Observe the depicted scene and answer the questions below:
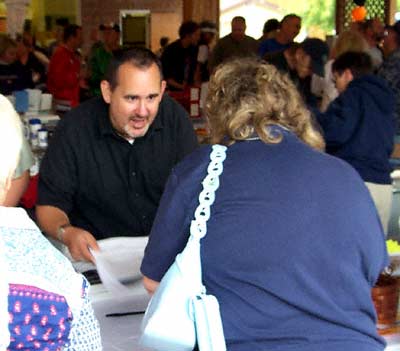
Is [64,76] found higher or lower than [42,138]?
lower

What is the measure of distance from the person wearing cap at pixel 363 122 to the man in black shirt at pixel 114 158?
5.58ft

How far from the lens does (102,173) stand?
3.15 m

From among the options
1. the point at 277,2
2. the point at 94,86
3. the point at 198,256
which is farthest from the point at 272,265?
the point at 277,2

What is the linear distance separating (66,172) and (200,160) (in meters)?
1.21

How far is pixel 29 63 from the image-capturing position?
943 cm

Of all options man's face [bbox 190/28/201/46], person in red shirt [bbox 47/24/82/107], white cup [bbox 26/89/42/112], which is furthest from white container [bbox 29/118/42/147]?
man's face [bbox 190/28/201/46]

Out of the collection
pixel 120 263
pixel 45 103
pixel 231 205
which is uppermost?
pixel 231 205

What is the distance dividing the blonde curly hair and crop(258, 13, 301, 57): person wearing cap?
638 centimetres

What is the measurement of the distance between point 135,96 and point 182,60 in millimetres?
6742

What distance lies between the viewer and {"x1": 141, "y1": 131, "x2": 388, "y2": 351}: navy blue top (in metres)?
1.92

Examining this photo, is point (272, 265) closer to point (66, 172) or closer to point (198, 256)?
point (198, 256)

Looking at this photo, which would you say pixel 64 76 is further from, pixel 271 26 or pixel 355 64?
pixel 355 64

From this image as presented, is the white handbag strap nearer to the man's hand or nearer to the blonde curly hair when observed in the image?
the blonde curly hair

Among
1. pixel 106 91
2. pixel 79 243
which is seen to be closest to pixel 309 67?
pixel 106 91
